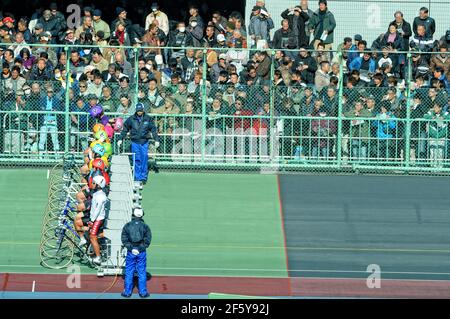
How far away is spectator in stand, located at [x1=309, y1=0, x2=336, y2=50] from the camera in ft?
99.2

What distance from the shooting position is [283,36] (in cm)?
2922

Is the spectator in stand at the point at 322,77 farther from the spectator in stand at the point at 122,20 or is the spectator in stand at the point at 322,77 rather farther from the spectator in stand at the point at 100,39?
the spectator in stand at the point at 122,20

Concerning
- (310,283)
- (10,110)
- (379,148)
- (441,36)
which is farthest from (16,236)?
(441,36)

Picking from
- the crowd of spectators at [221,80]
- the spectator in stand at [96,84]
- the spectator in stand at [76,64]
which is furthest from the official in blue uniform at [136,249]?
the spectator in stand at [76,64]

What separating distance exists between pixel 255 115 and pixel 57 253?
6.42m

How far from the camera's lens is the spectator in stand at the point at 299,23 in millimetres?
29391

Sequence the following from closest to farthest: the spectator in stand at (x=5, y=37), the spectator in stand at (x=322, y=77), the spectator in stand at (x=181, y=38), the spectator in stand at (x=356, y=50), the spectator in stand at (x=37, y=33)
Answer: the spectator in stand at (x=322, y=77)
the spectator in stand at (x=356, y=50)
the spectator in stand at (x=5, y=37)
the spectator in stand at (x=37, y=33)
the spectator in stand at (x=181, y=38)

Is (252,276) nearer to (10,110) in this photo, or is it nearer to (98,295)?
(98,295)

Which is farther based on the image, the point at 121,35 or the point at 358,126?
the point at 121,35

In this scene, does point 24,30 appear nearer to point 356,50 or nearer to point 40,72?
point 40,72

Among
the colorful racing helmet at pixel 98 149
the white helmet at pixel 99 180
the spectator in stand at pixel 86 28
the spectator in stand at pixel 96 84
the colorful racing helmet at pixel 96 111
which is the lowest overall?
the white helmet at pixel 99 180

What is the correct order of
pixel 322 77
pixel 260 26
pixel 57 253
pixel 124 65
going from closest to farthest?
pixel 57 253 → pixel 322 77 → pixel 124 65 → pixel 260 26

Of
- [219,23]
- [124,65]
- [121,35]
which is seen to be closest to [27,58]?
[124,65]

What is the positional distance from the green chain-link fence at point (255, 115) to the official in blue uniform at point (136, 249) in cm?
673
